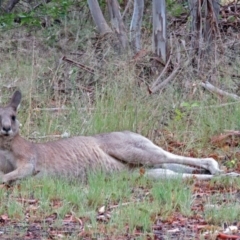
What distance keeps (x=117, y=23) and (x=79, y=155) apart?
4858 millimetres

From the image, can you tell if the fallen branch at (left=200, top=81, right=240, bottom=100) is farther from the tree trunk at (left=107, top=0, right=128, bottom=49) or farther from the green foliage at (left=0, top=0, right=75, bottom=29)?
the green foliage at (left=0, top=0, right=75, bottom=29)

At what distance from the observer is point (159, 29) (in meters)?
11.1

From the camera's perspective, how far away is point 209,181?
7.00m

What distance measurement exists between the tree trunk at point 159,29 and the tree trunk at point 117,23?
0.58 meters

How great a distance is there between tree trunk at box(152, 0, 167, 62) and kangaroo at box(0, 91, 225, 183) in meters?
3.46

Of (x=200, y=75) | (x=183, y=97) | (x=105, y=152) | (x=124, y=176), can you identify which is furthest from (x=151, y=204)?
(x=200, y=75)

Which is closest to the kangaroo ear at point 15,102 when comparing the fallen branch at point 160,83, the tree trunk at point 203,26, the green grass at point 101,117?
the green grass at point 101,117

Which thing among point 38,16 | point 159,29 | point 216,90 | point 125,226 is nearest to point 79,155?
point 125,226

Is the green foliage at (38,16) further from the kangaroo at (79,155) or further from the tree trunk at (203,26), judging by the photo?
the kangaroo at (79,155)

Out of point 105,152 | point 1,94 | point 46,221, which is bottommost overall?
point 46,221

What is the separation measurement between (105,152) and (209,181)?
1.14 m

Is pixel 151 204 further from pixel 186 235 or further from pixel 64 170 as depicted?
pixel 64 170

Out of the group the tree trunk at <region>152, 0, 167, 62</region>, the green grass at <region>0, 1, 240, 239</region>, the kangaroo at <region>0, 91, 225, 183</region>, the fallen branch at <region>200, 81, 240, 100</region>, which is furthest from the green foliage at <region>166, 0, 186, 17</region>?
the kangaroo at <region>0, 91, 225, 183</region>

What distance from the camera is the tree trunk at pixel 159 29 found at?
36.1ft
